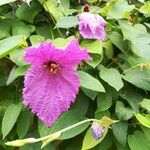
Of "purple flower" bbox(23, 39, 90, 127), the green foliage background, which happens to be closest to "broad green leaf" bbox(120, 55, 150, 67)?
the green foliage background

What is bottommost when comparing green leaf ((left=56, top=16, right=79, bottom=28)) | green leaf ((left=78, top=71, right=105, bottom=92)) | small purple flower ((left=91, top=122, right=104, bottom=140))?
small purple flower ((left=91, top=122, right=104, bottom=140))

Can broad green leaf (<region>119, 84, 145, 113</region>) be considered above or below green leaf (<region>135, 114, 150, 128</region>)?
below

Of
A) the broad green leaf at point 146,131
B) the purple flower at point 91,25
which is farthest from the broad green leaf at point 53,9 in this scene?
the broad green leaf at point 146,131

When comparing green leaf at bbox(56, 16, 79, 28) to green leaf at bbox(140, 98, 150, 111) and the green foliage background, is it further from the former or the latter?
green leaf at bbox(140, 98, 150, 111)

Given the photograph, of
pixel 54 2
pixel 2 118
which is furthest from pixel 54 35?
pixel 2 118

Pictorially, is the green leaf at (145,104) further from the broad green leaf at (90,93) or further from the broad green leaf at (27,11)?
the broad green leaf at (27,11)

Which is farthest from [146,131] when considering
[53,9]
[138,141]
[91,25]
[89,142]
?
[53,9]
